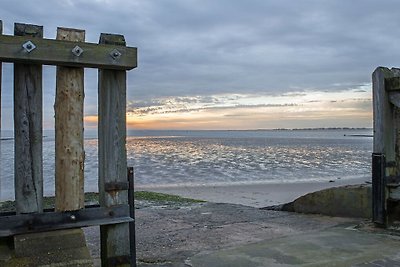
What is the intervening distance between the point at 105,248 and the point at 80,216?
0.43 m

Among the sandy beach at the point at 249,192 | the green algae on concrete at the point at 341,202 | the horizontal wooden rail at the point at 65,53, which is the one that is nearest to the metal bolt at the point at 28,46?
the horizontal wooden rail at the point at 65,53

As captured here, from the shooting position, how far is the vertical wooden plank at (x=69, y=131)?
3.31 meters

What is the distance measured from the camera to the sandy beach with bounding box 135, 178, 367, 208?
1523cm

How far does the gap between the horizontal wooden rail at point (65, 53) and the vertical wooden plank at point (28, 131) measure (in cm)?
9

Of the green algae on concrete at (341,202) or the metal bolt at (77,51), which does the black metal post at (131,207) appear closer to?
the metal bolt at (77,51)

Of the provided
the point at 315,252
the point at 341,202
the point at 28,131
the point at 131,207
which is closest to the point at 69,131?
the point at 28,131

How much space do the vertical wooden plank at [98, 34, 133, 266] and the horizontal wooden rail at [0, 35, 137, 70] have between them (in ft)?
0.29

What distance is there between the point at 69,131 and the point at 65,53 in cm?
63

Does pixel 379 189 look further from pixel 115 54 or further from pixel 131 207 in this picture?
pixel 115 54

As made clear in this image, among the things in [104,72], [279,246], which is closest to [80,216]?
[104,72]

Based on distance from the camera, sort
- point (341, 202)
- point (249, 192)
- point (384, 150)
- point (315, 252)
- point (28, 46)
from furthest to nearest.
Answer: point (249, 192) → point (341, 202) → point (384, 150) → point (315, 252) → point (28, 46)

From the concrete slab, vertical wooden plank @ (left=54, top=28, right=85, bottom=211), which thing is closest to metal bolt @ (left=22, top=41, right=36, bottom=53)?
vertical wooden plank @ (left=54, top=28, right=85, bottom=211)

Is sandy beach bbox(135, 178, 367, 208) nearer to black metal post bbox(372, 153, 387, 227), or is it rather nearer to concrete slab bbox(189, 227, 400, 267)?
black metal post bbox(372, 153, 387, 227)

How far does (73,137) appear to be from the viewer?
3338 millimetres
